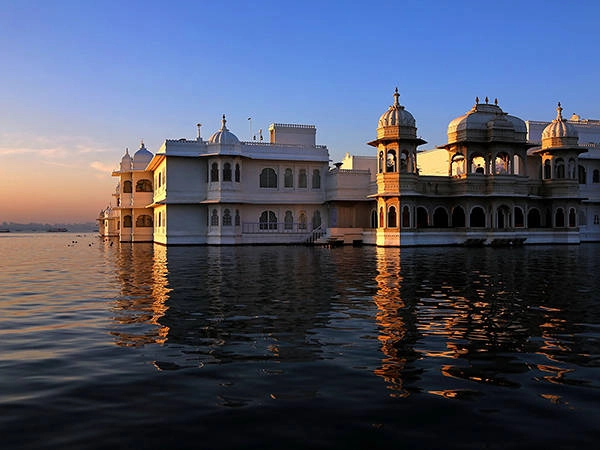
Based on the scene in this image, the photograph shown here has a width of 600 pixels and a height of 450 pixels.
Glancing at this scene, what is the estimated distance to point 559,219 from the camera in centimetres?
4394

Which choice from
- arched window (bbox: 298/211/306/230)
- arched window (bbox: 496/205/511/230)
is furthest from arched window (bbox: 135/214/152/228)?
arched window (bbox: 496/205/511/230)

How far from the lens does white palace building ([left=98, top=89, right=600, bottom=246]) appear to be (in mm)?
38969

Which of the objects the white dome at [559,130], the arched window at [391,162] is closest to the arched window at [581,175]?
the white dome at [559,130]

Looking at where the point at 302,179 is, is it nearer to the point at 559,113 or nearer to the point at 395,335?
the point at 559,113

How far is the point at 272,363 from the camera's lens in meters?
6.41

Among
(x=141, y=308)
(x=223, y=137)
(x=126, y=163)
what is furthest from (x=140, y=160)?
(x=141, y=308)

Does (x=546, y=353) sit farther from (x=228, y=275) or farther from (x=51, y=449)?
(x=228, y=275)

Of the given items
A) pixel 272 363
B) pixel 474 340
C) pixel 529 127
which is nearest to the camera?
pixel 272 363

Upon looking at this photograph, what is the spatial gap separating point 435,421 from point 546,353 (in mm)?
3018

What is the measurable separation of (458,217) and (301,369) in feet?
123

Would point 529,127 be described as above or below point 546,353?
above

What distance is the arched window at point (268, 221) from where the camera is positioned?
4281 cm

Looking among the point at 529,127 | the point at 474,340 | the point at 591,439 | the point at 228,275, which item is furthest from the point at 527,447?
the point at 529,127

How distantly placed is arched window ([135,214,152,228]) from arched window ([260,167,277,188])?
44.8 ft
